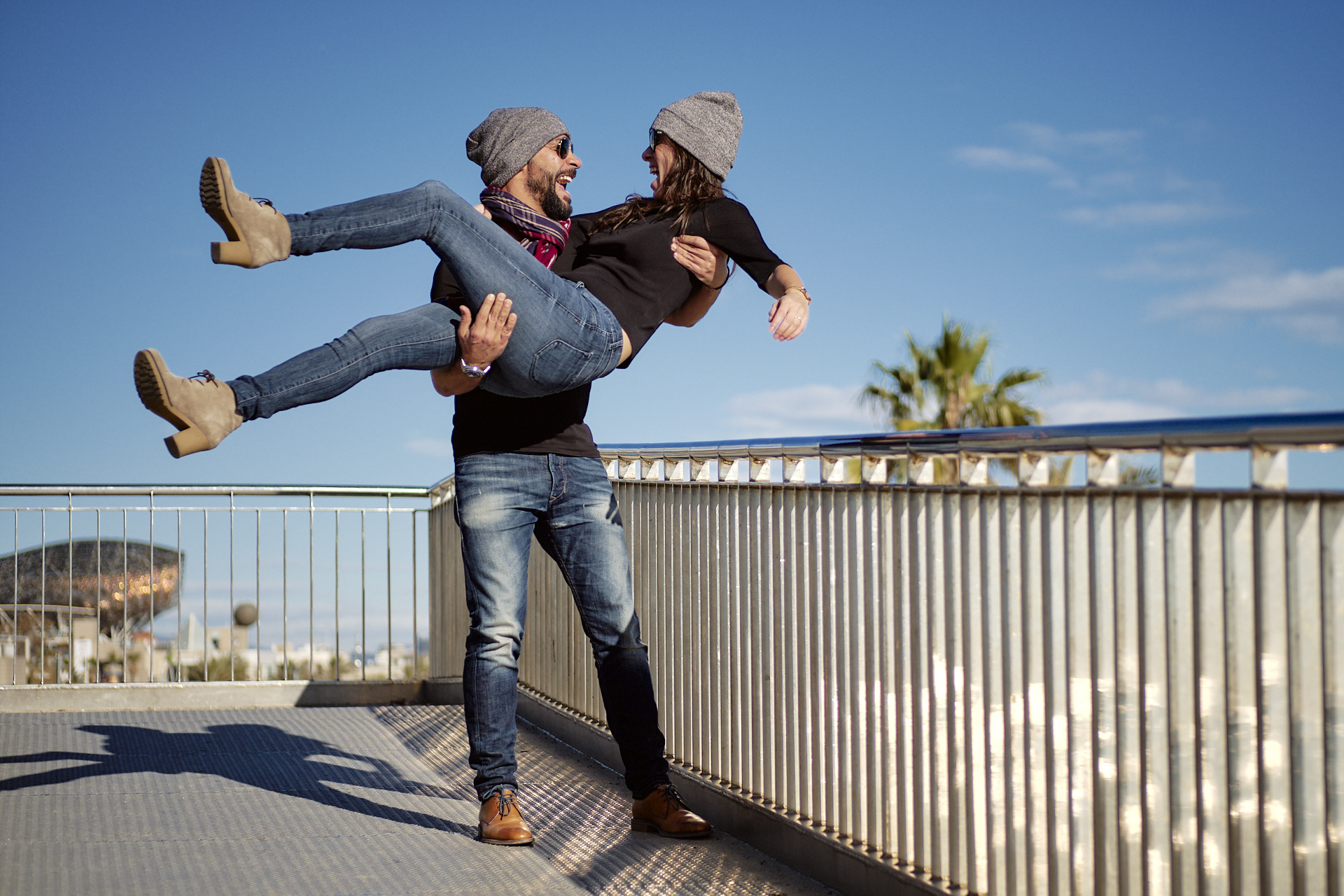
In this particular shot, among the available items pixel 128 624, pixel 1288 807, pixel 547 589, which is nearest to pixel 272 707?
pixel 128 624

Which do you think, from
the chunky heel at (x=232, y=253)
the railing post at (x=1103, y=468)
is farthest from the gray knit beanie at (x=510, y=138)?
the railing post at (x=1103, y=468)

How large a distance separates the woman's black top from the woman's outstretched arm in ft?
0.21

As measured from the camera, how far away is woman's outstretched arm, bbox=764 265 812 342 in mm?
2695

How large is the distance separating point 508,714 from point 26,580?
5.28 metres

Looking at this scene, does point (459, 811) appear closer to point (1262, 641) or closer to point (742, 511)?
point (742, 511)

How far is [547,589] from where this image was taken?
4527mm

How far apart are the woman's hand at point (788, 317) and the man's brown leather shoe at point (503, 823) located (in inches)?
52.6

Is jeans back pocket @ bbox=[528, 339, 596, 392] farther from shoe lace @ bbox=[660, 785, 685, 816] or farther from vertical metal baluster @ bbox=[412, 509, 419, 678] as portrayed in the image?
vertical metal baluster @ bbox=[412, 509, 419, 678]

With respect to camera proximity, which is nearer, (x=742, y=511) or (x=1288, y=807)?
(x=1288, y=807)

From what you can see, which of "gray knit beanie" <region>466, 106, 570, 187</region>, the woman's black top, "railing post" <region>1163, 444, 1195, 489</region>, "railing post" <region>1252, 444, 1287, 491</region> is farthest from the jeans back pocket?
"railing post" <region>1252, 444, 1287, 491</region>

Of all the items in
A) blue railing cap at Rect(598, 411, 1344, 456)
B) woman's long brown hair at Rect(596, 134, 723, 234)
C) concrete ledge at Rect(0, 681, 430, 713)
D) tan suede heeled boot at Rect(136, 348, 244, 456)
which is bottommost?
concrete ledge at Rect(0, 681, 430, 713)

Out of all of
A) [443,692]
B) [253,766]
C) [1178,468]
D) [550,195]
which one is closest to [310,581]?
[443,692]

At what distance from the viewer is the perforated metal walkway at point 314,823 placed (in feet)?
8.33

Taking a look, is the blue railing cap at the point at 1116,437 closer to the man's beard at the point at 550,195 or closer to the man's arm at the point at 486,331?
the man's arm at the point at 486,331
